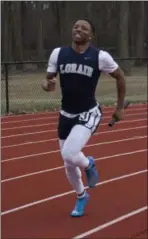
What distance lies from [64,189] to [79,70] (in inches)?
87.3

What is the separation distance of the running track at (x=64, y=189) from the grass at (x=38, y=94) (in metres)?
4.77

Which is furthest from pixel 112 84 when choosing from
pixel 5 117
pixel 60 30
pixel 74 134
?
pixel 60 30

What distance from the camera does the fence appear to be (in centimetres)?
1728

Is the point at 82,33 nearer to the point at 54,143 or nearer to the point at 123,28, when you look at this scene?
the point at 54,143

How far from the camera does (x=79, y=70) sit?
5.68 m

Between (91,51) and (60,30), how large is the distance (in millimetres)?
Result: 49856

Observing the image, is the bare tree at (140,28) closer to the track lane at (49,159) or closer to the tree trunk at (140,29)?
the tree trunk at (140,29)

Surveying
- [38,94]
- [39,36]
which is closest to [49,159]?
[38,94]

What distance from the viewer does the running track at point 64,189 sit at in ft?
19.1

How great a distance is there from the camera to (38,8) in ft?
183

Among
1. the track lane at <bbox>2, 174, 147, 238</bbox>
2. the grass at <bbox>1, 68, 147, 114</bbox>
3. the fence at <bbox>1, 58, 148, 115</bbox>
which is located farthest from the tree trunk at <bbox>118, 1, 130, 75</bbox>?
the track lane at <bbox>2, 174, 147, 238</bbox>

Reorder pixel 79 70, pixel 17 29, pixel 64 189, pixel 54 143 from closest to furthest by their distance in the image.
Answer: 1. pixel 79 70
2. pixel 64 189
3. pixel 54 143
4. pixel 17 29

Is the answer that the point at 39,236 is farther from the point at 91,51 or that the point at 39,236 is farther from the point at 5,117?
the point at 5,117

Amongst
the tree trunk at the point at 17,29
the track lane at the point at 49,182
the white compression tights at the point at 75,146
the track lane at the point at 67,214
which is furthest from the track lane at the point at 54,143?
the tree trunk at the point at 17,29
